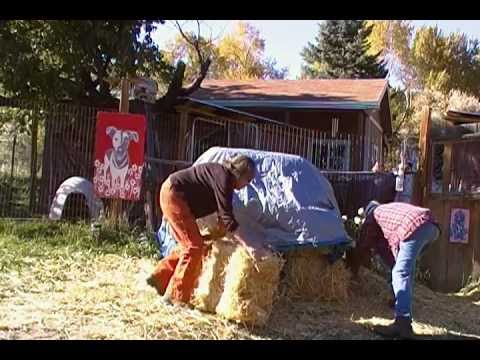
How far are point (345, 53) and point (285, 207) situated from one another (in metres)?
30.6

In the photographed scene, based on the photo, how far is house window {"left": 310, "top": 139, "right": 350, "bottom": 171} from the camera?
13.7 metres

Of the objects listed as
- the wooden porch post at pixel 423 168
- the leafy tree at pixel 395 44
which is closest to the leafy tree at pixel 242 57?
the leafy tree at pixel 395 44

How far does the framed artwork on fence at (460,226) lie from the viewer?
9242mm

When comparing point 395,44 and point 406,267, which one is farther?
point 395,44

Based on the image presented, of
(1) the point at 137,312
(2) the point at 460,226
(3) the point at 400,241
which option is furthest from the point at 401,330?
(2) the point at 460,226

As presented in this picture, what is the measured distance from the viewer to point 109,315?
5.58m

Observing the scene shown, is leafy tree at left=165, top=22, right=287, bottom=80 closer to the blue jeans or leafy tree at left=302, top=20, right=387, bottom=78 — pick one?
leafy tree at left=302, top=20, right=387, bottom=78

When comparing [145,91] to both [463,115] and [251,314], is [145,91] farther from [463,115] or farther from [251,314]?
[251,314]

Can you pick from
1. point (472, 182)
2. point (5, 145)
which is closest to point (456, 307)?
point (472, 182)

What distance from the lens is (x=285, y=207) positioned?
6.93 m

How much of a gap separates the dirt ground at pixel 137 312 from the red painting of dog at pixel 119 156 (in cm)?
143

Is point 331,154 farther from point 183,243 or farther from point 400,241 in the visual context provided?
point 183,243

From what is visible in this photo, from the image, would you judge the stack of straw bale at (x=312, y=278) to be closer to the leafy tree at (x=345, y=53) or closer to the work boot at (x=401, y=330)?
the work boot at (x=401, y=330)

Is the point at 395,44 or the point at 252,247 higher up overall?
the point at 395,44
